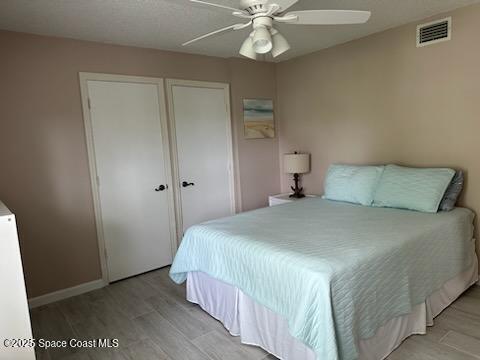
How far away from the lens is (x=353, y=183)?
3244mm

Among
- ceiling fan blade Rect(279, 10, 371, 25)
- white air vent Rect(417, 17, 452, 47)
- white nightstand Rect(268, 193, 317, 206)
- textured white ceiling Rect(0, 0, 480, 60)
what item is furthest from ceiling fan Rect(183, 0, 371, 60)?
white nightstand Rect(268, 193, 317, 206)

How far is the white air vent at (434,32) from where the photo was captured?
2.83 m

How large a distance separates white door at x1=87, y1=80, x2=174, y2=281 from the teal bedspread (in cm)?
93

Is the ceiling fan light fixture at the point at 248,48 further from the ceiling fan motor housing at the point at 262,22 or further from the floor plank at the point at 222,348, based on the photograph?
the floor plank at the point at 222,348

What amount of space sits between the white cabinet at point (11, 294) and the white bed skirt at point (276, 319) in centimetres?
124

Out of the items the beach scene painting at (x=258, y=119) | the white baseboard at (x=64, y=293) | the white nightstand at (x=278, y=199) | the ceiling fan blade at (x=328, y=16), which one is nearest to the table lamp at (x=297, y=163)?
the white nightstand at (x=278, y=199)

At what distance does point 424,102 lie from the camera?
3062mm

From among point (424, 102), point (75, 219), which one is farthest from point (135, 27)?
point (424, 102)

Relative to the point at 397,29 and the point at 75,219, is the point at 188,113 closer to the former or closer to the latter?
the point at 75,219

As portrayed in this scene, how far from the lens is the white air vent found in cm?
283

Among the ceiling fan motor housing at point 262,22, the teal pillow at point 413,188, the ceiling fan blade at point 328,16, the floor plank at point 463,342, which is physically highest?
the ceiling fan blade at point 328,16

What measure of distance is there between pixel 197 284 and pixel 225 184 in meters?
1.66

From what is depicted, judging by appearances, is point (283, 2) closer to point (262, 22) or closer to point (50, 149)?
point (262, 22)

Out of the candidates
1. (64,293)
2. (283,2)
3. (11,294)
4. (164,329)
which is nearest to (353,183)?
(283,2)
